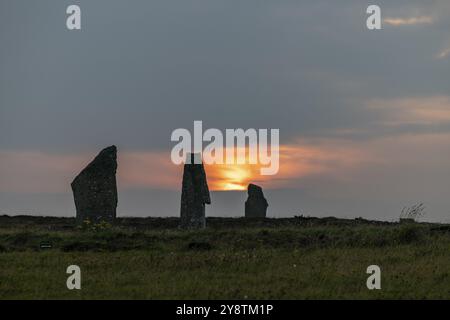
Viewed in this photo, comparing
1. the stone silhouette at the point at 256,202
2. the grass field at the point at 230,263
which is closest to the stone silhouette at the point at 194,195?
the grass field at the point at 230,263

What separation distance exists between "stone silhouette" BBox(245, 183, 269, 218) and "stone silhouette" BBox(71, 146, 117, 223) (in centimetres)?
1465

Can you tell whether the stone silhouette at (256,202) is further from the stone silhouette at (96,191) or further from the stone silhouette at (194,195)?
the stone silhouette at (96,191)

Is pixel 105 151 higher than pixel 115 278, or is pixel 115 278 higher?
pixel 105 151

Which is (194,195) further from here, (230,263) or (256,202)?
(230,263)

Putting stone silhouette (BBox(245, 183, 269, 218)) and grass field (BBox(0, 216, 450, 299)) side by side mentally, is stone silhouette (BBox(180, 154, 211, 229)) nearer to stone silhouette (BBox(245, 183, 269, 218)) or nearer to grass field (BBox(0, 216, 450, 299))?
grass field (BBox(0, 216, 450, 299))

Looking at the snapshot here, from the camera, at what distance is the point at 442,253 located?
25.5 metres

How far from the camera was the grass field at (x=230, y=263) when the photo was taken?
18297 millimetres

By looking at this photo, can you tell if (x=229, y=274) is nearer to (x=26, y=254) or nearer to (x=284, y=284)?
(x=284, y=284)

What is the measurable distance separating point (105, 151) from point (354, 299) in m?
24.4

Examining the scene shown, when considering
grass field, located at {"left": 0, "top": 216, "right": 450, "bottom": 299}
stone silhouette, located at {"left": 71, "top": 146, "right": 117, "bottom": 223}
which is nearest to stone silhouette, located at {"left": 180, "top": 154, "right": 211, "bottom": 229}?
stone silhouette, located at {"left": 71, "top": 146, "right": 117, "bottom": 223}

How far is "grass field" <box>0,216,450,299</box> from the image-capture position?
1830 cm

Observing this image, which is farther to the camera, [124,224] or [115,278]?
[124,224]

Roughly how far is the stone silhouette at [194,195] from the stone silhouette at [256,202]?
1321 centimetres
